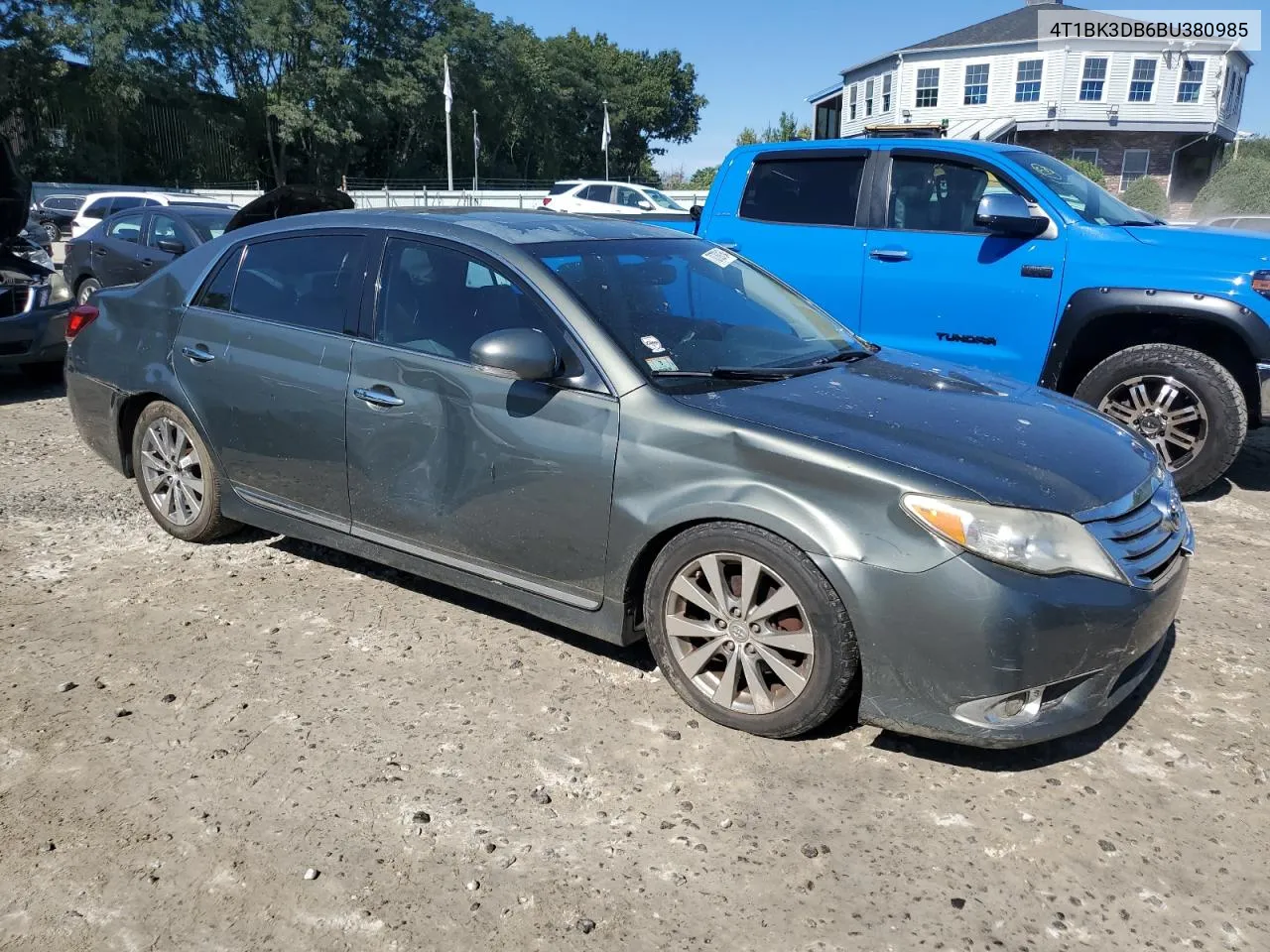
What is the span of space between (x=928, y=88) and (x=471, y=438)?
41.0m

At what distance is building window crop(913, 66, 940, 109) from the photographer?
3941cm

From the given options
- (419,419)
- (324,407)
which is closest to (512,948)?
(419,419)

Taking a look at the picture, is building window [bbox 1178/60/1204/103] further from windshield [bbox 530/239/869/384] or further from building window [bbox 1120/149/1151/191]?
windshield [bbox 530/239/869/384]

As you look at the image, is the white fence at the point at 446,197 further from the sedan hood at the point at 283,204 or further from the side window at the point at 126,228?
the sedan hood at the point at 283,204

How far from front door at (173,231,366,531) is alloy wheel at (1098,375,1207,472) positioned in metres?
4.14

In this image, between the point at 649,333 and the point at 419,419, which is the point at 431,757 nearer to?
the point at 419,419

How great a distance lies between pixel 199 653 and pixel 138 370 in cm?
160

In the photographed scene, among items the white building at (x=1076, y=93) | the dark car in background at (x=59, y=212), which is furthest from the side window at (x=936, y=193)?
the white building at (x=1076, y=93)

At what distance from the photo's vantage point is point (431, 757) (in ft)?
10.2

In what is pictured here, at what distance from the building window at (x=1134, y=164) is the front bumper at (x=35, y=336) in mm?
40813

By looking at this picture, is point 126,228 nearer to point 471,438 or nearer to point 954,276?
point 954,276

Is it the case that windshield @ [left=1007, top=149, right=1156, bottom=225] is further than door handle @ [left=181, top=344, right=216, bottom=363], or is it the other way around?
windshield @ [left=1007, top=149, right=1156, bottom=225]

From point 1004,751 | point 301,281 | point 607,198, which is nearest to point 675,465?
point 1004,751

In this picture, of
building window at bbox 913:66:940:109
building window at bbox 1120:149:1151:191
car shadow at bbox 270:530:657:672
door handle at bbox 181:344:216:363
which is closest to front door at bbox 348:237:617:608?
car shadow at bbox 270:530:657:672
